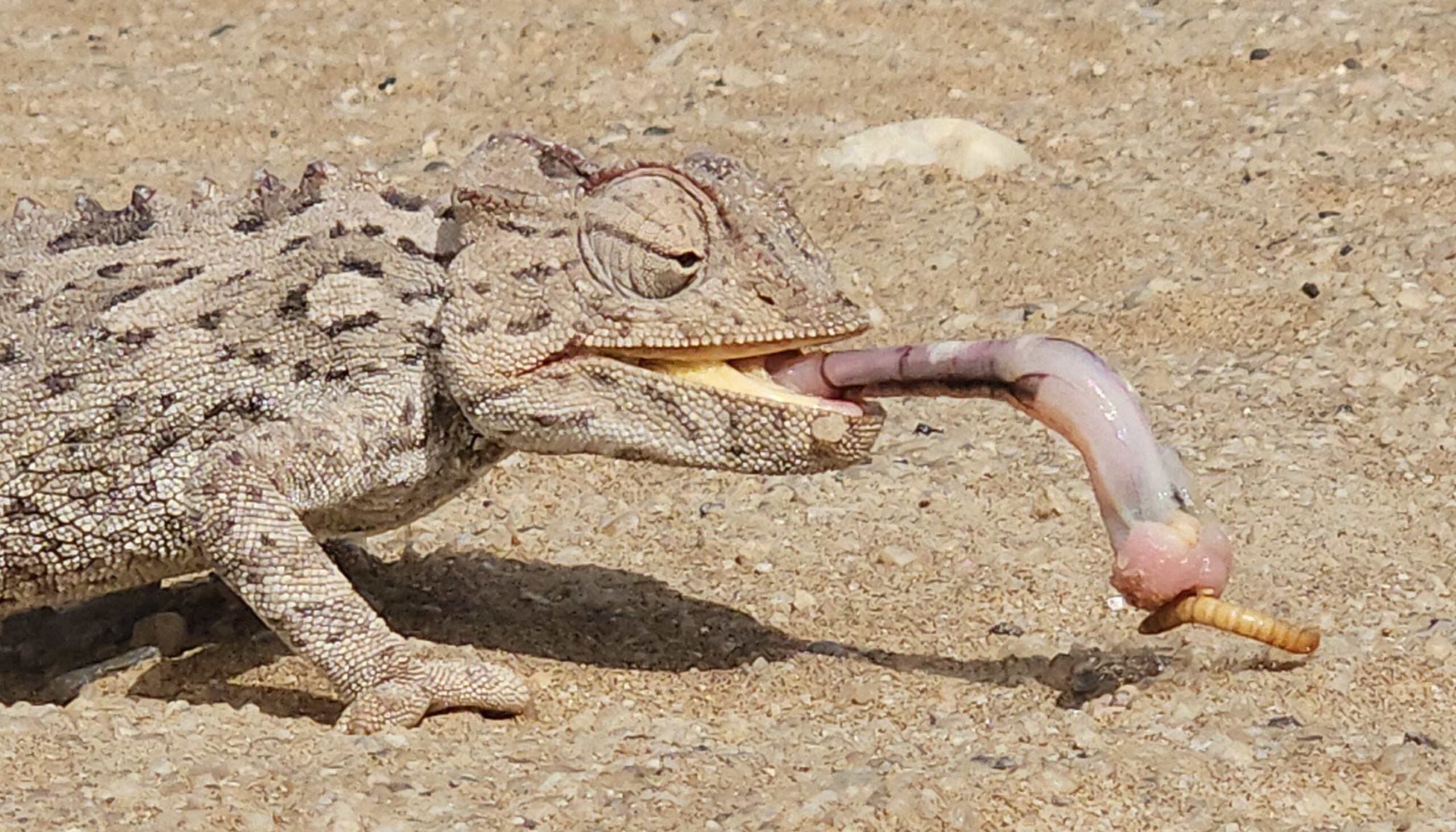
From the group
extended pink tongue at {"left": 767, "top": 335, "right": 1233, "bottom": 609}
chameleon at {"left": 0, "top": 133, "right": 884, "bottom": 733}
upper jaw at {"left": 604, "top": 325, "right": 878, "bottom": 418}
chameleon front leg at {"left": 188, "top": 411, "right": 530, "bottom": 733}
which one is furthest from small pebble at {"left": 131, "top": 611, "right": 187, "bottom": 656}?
extended pink tongue at {"left": 767, "top": 335, "right": 1233, "bottom": 609}

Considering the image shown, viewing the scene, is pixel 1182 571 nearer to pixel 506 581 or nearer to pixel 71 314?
pixel 506 581

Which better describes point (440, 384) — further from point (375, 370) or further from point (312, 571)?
point (312, 571)

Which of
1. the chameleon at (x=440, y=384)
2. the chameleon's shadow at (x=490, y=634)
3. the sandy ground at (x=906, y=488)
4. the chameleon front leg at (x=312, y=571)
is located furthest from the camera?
the chameleon's shadow at (x=490, y=634)

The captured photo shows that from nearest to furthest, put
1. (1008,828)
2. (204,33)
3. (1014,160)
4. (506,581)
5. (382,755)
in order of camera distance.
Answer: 1. (1008,828)
2. (382,755)
3. (506,581)
4. (1014,160)
5. (204,33)

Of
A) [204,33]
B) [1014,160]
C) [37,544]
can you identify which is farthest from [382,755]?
[204,33]

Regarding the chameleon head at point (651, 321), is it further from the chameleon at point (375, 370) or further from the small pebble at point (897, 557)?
the small pebble at point (897, 557)

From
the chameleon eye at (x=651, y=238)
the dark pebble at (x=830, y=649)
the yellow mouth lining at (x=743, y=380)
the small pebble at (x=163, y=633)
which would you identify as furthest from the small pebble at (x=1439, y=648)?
the small pebble at (x=163, y=633)
